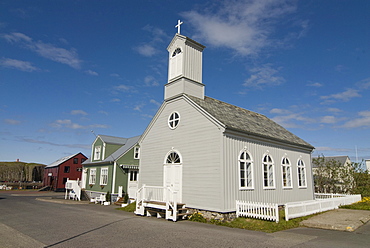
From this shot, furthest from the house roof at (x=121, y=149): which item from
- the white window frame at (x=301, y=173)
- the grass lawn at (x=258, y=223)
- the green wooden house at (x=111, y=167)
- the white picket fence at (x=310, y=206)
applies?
the white picket fence at (x=310, y=206)

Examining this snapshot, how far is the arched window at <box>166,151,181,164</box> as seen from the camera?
15.1 meters

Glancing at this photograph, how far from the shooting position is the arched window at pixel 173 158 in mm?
15086

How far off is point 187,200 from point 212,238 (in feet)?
16.9

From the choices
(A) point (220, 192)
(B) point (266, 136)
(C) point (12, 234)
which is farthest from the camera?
(B) point (266, 136)

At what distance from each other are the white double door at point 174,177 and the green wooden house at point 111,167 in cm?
880

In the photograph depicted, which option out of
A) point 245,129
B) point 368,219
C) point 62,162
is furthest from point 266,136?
point 62,162

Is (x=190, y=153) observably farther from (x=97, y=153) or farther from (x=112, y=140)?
(x=97, y=153)

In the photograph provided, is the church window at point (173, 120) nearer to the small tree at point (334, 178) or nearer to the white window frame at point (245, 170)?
the white window frame at point (245, 170)

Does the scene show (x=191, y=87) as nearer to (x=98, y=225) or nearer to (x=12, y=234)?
(x=98, y=225)

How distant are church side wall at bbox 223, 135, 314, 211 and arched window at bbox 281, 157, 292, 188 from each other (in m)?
0.33

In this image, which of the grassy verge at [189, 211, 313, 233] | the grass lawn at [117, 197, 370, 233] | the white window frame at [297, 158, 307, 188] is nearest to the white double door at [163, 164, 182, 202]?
the grass lawn at [117, 197, 370, 233]

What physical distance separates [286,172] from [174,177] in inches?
316

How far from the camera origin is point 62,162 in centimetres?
4472

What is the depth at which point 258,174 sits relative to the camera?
14758 millimetres
